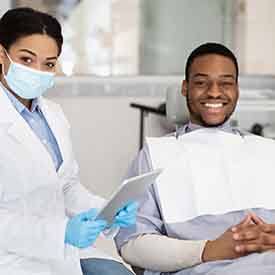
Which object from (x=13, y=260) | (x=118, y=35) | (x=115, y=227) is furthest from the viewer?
(x=118, y=35)

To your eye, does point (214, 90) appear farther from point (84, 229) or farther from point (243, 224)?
point (84, 229)

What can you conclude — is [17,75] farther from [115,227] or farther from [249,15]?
[249,15]

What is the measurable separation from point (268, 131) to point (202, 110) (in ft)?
7.03

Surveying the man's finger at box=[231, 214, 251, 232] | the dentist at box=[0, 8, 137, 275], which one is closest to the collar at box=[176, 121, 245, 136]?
the man's finger at box=[231, 214, 251, 232]

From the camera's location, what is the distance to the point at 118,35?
471 cm

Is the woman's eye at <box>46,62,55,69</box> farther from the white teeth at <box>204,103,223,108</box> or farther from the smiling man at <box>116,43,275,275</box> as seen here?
the white teeth at <box>204,103,223,108</box>

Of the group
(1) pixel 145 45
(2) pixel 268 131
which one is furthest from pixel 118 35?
(2) pixel 268 131

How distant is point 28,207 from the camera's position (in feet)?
5.63

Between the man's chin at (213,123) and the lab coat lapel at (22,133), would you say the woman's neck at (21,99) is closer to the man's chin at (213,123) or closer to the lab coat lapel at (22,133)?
the lab coat lapel at (22,133)

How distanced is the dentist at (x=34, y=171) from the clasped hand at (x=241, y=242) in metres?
0.25

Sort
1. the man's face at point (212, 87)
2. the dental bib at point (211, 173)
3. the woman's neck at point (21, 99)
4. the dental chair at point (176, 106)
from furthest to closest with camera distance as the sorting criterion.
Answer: the dental chair at point (176, 106) < the man's face at point (212, 87) < the dental bib at point (211, 173) < the woman's neck at point (21, 99)

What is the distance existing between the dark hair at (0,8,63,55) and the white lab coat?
15 cm

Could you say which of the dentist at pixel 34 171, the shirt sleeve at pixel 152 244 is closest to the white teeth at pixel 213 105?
the shirt sleeve at pixel 152 244

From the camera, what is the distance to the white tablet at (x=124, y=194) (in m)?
1.58
